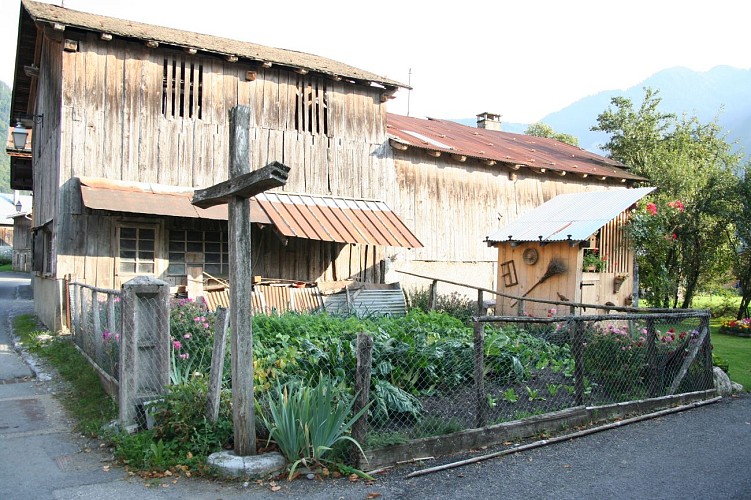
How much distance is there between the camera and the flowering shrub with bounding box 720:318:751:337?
632 inches

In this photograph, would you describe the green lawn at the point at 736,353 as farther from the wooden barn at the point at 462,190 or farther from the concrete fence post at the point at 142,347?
the concrete fence post at the point at 142,347

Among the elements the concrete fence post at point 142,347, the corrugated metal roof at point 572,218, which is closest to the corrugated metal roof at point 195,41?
the corrugated metal roof at point 572,218

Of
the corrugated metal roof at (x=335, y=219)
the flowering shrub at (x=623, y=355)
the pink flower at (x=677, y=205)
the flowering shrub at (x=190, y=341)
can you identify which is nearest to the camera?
the flowering shrub at (x=190, y=341)

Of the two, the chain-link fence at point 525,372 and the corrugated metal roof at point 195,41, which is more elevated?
the corrugated metal roof at point 195,41

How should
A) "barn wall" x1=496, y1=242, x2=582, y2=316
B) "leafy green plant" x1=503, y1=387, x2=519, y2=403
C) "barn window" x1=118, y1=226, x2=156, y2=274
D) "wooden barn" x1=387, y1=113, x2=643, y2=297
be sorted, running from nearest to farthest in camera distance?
"leafy green plant" x1=503, y1=387, x2=519, y2=403
"barn window" x1=118, y1=226, x2=156, y2=274
"barn wall" x1=496, y1=242, x2=582, y2=316
"wooden barn" x1=387, y1=113, x2=643, y2=297

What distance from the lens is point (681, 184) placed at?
24062 mm

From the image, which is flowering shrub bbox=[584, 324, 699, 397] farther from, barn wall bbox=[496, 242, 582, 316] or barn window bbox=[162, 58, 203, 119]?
barn window bbox=[162, 58, 203, 119]

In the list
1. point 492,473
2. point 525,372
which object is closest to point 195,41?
point 525,372

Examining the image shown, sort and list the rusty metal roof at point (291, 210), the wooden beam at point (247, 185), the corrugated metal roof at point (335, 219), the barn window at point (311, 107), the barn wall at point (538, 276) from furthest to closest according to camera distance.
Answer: the barn window at point (311, 107) → the corrugated metal roof at point (335, 219) → the barn wall at point (538, 276) → the rusty metal roof at point (291, 210) → the wooden beam at point (247, 185)

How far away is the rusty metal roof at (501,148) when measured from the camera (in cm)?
1894

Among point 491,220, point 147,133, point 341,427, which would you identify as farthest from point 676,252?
point 341,427

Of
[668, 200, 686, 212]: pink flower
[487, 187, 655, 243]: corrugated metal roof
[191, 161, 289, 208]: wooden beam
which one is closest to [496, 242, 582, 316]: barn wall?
[487, 187, 655, 243]: corrugated metal roof

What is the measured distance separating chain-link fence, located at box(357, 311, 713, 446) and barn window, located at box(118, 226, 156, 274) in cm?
746

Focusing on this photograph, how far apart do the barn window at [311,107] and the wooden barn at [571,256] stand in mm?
5169
